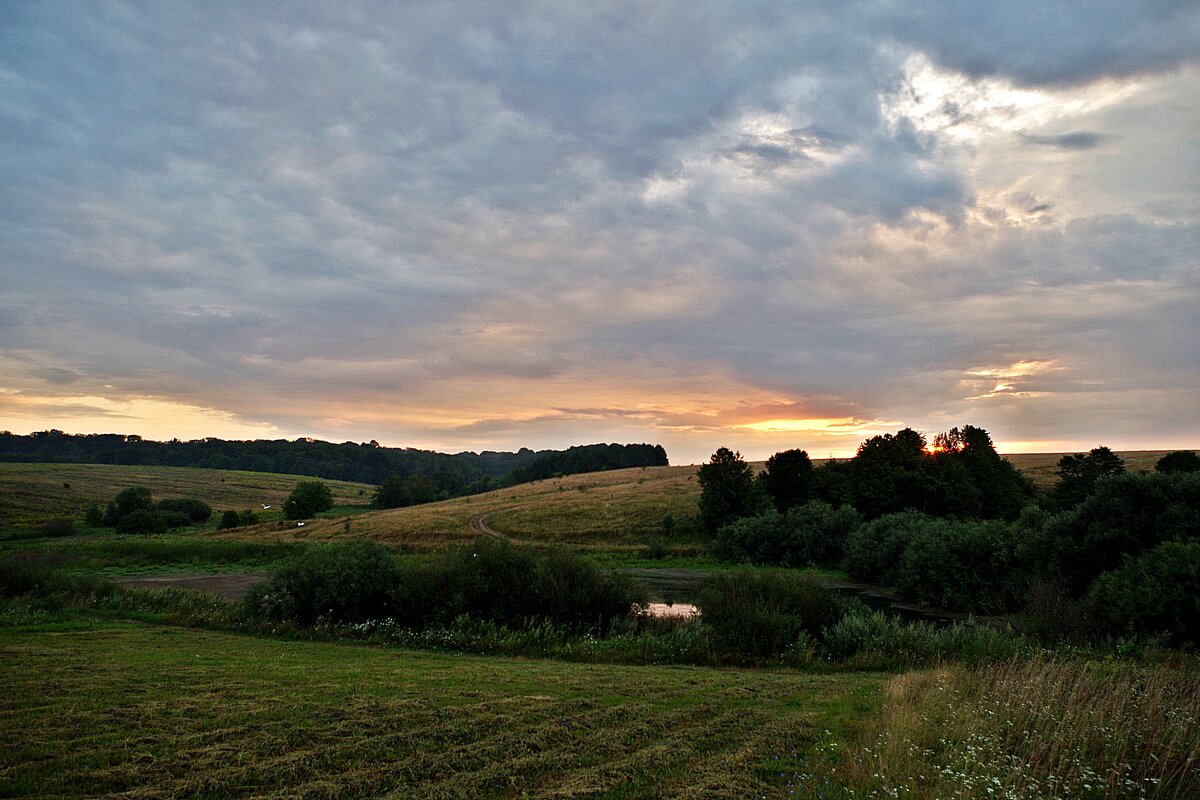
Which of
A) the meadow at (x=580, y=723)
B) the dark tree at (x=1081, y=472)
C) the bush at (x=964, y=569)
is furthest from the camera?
the dark tree at (x=1081, y=472)

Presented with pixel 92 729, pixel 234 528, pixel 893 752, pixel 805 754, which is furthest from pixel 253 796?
pixel 234 528

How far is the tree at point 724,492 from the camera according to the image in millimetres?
70006

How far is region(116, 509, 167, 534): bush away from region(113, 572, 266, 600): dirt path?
157ft

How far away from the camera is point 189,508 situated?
11175 cm

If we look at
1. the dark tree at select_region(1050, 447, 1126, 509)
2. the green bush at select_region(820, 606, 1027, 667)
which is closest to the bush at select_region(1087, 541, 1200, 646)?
the green bush at select_region(820, 606, 1027, 667)

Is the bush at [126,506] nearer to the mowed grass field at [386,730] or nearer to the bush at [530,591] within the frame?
the bush at [530,591]

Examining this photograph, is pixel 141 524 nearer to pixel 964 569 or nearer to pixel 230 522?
pixel 230 522

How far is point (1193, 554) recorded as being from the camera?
21.3 m

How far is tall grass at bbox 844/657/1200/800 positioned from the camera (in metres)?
6.73

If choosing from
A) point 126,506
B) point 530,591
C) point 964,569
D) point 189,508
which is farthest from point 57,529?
point 964,569

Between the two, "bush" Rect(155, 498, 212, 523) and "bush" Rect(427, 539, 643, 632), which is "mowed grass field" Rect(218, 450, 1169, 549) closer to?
"bush" Rect(155, 498, 212, 523)

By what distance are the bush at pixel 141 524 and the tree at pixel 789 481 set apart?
3368 inches

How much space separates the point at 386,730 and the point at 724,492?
212 ft

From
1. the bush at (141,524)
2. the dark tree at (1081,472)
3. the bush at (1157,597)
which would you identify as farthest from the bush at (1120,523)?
the bush at (141,524)
